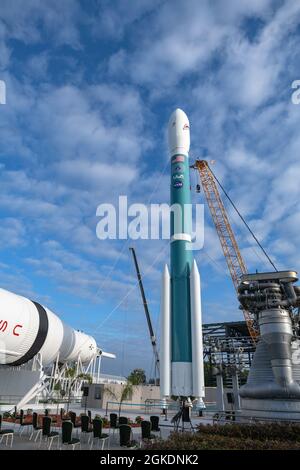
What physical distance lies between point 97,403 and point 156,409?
7.47 m

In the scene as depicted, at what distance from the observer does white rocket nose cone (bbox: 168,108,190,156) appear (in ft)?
95.7

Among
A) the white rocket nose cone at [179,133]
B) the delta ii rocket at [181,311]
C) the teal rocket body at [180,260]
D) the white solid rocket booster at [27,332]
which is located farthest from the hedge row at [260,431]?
the white rocket nose cone at [179,133]

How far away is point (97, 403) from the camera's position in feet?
120

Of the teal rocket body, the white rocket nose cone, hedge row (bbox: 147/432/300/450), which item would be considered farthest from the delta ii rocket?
hedge row (bbox: 147/432/300/450)

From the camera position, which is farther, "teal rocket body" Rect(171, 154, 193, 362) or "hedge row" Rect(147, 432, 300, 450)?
"teal rocket body" Rect(171, 154, 193, 362)

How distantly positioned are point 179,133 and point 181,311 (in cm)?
1460

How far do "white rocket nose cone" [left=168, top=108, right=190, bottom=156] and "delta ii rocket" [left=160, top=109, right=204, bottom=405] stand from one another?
271 mm

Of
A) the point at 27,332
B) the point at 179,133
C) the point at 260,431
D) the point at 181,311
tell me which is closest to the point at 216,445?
the point at 260,431

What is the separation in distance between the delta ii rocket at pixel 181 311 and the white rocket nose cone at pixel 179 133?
0.27 meters

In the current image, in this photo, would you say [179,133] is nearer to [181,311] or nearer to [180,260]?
[180,260]

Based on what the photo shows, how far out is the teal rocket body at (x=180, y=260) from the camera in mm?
23703

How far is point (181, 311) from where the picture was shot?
24562 millimetres

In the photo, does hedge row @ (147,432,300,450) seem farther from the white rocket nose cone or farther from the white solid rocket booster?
the white rocket nose cone
